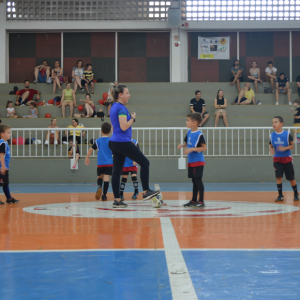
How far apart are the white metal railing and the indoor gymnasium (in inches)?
1.7

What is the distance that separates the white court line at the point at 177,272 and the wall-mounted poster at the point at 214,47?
54.2 ft

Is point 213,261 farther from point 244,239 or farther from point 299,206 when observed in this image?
point 299,206

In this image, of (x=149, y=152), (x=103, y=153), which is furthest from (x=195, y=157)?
(x=149, y=152)

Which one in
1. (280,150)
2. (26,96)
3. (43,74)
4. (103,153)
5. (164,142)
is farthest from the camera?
(43,74)

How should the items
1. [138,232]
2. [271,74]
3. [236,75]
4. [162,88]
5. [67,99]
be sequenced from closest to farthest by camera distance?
[138,232] → [67,99] → [236,75] → [162,88] → [271,74]

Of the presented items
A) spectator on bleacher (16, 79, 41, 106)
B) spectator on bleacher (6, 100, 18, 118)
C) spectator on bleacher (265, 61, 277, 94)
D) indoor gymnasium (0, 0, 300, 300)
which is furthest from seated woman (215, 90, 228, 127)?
spectator on bleacher (6, 100, 18, 118)

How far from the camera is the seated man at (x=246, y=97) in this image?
609 inches

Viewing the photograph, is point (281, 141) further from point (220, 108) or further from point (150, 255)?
point (220, 108)

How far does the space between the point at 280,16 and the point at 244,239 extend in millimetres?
17306

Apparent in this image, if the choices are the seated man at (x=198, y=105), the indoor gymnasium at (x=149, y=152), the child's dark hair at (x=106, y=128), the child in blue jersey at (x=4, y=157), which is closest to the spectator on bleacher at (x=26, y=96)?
the indoor gymnasium at (x=149, y=152)

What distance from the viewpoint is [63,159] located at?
466 inches

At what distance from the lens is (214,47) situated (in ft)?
62.7

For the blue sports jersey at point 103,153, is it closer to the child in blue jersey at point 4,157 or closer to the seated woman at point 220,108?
the child in blue jersey at point 4,157

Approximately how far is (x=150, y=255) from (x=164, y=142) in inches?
354
